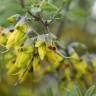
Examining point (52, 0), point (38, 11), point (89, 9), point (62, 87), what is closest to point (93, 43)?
point (89, 9)

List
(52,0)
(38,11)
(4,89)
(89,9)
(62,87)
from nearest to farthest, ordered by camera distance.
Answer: (38,11), (52,0), (62,87), (4,89), (89,9)

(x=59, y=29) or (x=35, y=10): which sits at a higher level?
(x=35, y=10)

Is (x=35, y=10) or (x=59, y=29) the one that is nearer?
(x=35, y=10)

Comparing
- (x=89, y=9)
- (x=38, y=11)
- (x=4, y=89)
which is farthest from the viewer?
(x=89, y=9)

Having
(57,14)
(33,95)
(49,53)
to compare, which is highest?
→ (57,14)

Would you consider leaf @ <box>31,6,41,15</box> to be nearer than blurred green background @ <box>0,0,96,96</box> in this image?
Yes

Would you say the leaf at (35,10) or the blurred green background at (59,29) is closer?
the leaf at (35,10)

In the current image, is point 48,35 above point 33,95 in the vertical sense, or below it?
above

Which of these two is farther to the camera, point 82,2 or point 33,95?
point 82,2

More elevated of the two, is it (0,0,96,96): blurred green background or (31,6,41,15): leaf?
(31,6,41,15): leaf

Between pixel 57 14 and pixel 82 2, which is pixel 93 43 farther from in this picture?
pixel 57 14

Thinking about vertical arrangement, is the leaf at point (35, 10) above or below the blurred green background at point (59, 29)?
above
